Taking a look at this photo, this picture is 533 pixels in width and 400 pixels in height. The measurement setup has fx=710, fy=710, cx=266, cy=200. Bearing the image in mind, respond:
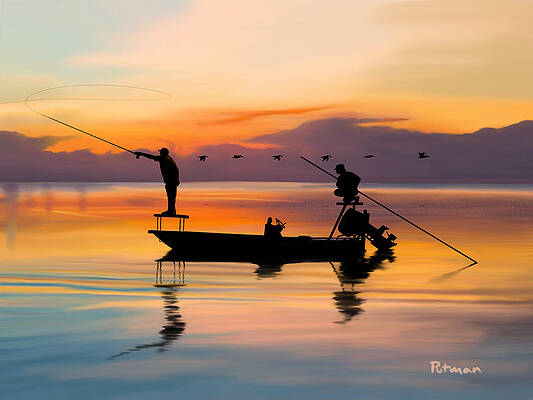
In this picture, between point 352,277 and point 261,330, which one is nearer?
point 261,330

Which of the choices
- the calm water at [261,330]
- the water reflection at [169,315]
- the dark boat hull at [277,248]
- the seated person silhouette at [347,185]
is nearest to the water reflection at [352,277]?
the calm water at [261,330]

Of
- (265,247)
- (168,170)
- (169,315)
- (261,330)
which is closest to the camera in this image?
(261,330)

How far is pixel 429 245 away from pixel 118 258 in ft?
47.4

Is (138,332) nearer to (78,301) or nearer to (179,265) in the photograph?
(78,301)

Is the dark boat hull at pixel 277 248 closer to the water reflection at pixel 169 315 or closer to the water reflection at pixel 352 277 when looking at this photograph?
the water reflection at pixel 352 277

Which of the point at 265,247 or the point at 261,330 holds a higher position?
the point at 265,247

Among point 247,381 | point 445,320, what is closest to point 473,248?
point 445,320

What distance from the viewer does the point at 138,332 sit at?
495 inches

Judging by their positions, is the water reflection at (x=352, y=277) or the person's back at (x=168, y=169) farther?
the person's back at (x=168, y=169)

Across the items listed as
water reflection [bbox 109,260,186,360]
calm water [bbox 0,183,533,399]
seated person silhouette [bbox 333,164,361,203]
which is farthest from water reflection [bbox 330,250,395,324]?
water reflection [bbox 109,260,186,360]
